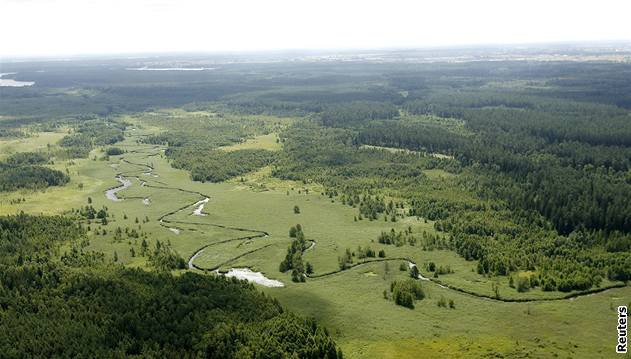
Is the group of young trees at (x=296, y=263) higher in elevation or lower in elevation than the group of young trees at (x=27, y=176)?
lower

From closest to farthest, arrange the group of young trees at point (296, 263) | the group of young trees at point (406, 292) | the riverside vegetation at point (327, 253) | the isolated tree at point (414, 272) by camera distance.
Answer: the riverside vegetation at point (327, 253), the group of young trees at point (406, 292), the isolated tree at point (414, 272), the group of young trees at point (296, 263)

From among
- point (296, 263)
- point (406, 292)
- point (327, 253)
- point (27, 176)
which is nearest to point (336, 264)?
point (327, 253)

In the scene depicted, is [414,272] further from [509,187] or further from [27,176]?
[27,176]

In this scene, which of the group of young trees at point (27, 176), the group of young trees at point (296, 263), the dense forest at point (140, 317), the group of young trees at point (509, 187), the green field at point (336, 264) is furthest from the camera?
the group of young trees at point (27, 176)

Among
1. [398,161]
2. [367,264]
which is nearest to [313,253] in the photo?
[367,264]

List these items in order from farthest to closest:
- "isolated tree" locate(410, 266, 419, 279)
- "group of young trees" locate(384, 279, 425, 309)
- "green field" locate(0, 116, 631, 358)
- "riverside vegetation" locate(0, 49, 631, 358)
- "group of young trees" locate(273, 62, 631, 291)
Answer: "group of young trees" locate(273, 62, 631, 291) < "isolated tree" locate(410, 266, 419, 279) < "group of young trees" locate(384, 279, 425, 309) < "green field" locate(0, 116, 631, 358) < "riverside vegetation" locate(0, 49, 631, 358)

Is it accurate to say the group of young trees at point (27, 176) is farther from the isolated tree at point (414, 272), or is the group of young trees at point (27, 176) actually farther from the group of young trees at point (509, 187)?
the isolated tree at point (414, 272)

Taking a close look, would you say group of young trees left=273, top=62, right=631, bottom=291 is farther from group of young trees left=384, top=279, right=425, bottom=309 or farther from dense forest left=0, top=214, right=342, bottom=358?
dense forest left=0, top=214, right=342, bottom=358

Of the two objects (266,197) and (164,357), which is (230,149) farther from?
(164,357)

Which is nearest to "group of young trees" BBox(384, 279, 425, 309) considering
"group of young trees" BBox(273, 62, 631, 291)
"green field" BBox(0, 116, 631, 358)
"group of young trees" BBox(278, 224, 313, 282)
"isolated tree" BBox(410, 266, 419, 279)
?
"green field" BBox(0, 116, 631, 358)

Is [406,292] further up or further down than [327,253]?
further up

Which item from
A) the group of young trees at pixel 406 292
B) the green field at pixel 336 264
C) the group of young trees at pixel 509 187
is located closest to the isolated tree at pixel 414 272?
the green field at pixel 336 264
